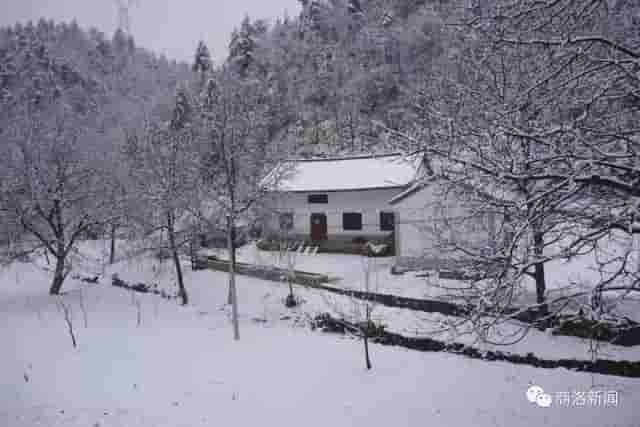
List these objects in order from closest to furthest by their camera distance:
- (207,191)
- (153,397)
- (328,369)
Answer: (153,397), (328,369), (207,191)

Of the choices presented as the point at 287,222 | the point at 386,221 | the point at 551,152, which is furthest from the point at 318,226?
the point at 551,152

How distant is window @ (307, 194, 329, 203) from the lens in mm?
27844

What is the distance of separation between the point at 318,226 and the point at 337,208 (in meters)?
2.05

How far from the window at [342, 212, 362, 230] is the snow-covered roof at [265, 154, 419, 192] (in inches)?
79.2

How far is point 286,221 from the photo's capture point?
1119 inches

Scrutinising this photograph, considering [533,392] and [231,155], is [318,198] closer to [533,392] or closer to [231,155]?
[231,155]

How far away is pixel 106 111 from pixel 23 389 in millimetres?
78567

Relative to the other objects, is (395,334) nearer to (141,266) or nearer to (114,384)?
(114,384)

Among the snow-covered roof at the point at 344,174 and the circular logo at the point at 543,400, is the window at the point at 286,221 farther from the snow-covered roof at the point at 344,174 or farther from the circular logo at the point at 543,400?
the circular logo at the point at 543,400

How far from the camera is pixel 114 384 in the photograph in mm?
11195

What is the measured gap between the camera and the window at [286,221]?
92.6 feet

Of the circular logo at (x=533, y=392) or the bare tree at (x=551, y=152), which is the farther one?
the circular logo at (x=533, y=392)

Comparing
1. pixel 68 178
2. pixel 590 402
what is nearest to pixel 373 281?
pixel 590 402

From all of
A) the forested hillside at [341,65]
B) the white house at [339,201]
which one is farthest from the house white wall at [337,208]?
the forested hillside at [341,65]
